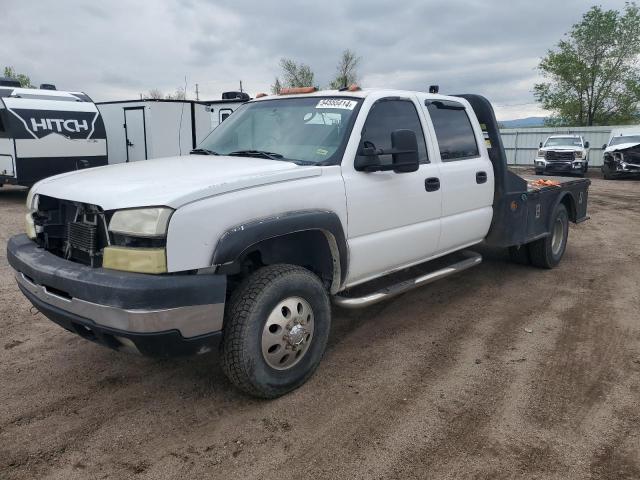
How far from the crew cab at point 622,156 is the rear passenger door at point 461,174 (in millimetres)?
18641

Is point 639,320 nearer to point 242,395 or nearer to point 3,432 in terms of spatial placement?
point 242,395

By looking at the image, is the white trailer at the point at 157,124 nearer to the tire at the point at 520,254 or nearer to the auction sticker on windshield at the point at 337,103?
the tire at the point at 520,254

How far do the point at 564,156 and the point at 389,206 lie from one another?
21.1 meters

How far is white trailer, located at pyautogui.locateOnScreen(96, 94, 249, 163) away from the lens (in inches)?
568

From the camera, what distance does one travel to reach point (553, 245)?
21.5 ft

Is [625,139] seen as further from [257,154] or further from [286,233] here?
[286,233]

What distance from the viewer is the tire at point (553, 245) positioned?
6.27 meters

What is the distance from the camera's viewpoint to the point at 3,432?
2867mm

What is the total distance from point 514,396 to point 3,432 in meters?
3.01

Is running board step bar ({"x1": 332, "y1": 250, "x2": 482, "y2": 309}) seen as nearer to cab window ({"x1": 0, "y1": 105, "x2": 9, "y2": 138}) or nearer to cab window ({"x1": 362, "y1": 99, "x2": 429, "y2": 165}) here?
cab window ({"x1": 362, "y1": 99, "x2": 429, "y2": 165})

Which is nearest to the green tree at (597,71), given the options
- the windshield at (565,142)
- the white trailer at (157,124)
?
the windshield at (565,142)

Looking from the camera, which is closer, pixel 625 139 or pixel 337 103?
pixel 337 103

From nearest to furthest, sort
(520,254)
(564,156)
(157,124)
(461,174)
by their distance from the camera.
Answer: (461,174), (520,254), (157,124), (564,156)

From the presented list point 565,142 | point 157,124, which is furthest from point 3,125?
point 565,142
